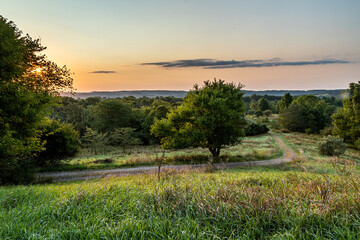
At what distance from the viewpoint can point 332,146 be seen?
97.6ft

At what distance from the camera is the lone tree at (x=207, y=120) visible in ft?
71.8

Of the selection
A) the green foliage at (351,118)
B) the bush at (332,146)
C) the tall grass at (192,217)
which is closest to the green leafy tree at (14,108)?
the tall grass at (192,217)

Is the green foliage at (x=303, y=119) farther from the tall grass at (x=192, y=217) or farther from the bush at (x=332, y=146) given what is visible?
the tall grass at (x=192, y=217)

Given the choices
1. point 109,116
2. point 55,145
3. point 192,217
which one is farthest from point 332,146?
point 109,116

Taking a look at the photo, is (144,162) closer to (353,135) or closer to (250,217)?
(250,217)

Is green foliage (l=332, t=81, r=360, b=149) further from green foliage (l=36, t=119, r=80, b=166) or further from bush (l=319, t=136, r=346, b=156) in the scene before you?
green foliage (l=36, t=119, r=80, b=166)

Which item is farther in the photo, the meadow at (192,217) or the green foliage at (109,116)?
the green foliage at (109,116)

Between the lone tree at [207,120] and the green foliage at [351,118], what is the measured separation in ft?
104

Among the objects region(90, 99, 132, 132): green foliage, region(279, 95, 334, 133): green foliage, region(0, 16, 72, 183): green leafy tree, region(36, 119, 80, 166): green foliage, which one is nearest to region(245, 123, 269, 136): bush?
region(279, 95, 334, 133): green foliage

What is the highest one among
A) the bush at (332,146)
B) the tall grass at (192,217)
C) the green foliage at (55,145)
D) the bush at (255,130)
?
the tall grass at (192,217)

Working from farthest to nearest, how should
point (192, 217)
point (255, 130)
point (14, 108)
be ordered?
point (255, 130) < point (14, 108) < point (192, 217)

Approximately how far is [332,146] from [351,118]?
16.7 meters

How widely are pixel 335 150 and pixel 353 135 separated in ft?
50.9

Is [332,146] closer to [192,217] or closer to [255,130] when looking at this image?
[255,130]
